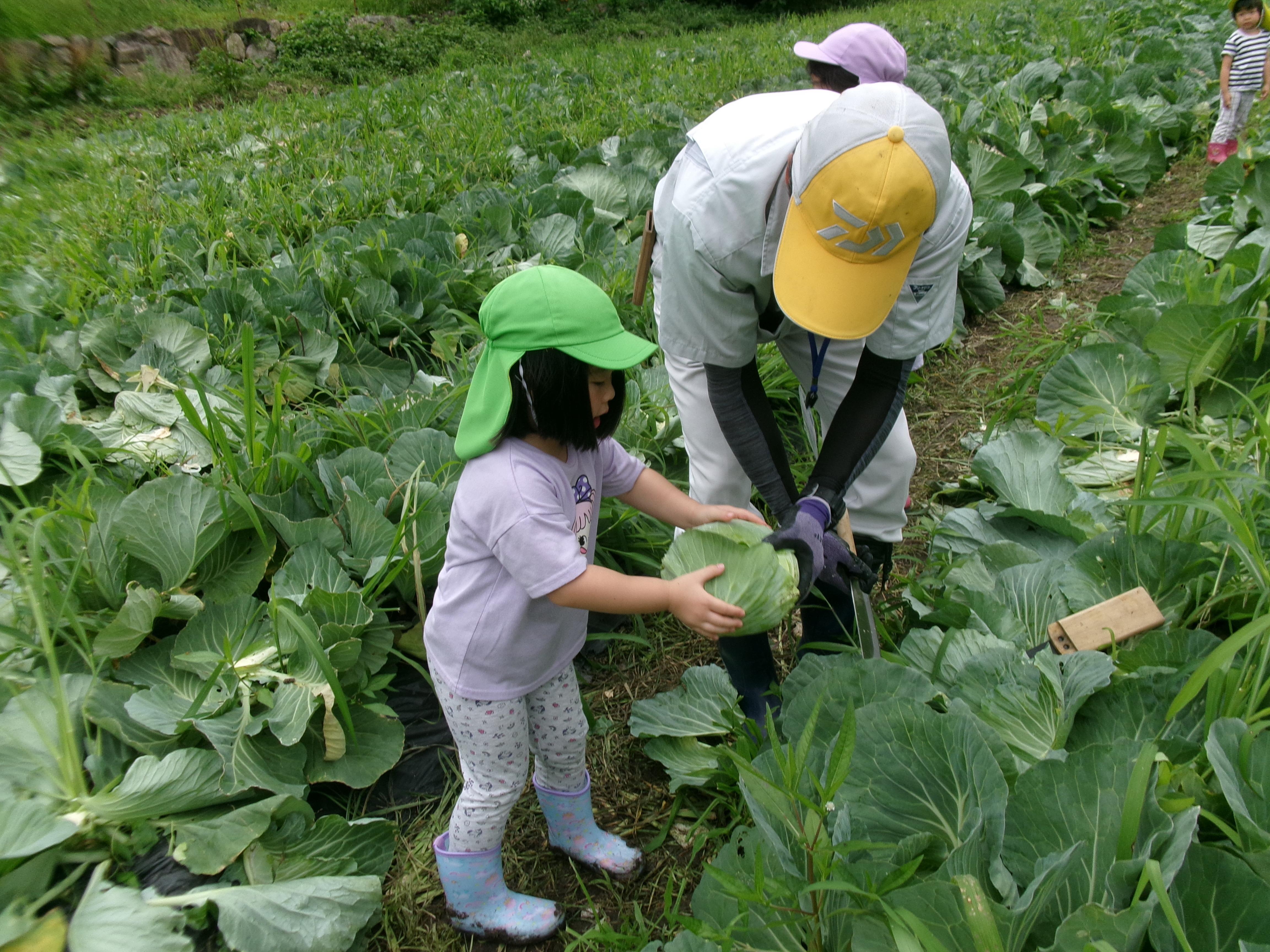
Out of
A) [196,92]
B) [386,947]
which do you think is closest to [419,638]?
[386,947]

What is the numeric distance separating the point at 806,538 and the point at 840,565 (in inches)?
9.0

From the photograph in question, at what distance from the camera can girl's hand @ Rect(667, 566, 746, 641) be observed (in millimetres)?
1411

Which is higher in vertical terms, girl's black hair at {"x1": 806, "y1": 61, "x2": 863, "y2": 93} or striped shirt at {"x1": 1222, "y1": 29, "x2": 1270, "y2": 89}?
girl's black hair at {"x1": 806, "y1": 61, "x2": 863, "y2": 93}

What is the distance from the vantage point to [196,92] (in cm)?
1114

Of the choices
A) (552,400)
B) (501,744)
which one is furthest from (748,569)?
(501,744)

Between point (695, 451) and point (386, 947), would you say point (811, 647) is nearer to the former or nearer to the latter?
point (695, 451)

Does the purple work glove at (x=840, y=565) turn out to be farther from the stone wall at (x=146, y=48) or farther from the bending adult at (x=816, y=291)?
the stone wall at (x=146, y=48)

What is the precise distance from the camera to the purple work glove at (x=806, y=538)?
1.57 metres

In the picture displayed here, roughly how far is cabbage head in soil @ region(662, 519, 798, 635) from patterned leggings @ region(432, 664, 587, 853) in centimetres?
38

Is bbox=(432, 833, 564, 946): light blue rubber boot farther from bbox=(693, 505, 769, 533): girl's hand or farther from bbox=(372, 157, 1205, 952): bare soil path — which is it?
bbox=(693, 505, 769, 533): girl's hand

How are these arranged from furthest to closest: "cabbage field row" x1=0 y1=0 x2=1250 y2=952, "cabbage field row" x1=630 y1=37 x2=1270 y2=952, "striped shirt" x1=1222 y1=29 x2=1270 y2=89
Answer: "striped shirt" x1=1222 y1=29 x2=1270 y2=89, "cabbage field row" x1=0 y1=0 x2=1250 y2=952, "cabbage field row" x1=630 y1=37 x2=1270 y2=952

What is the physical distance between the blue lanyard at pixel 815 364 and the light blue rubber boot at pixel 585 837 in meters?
1.04

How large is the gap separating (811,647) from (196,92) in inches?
486

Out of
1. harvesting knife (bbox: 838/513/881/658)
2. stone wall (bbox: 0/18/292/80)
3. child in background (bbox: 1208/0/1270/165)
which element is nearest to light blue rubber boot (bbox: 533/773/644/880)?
harvesting knife (bbox: 838/513/881/658)
